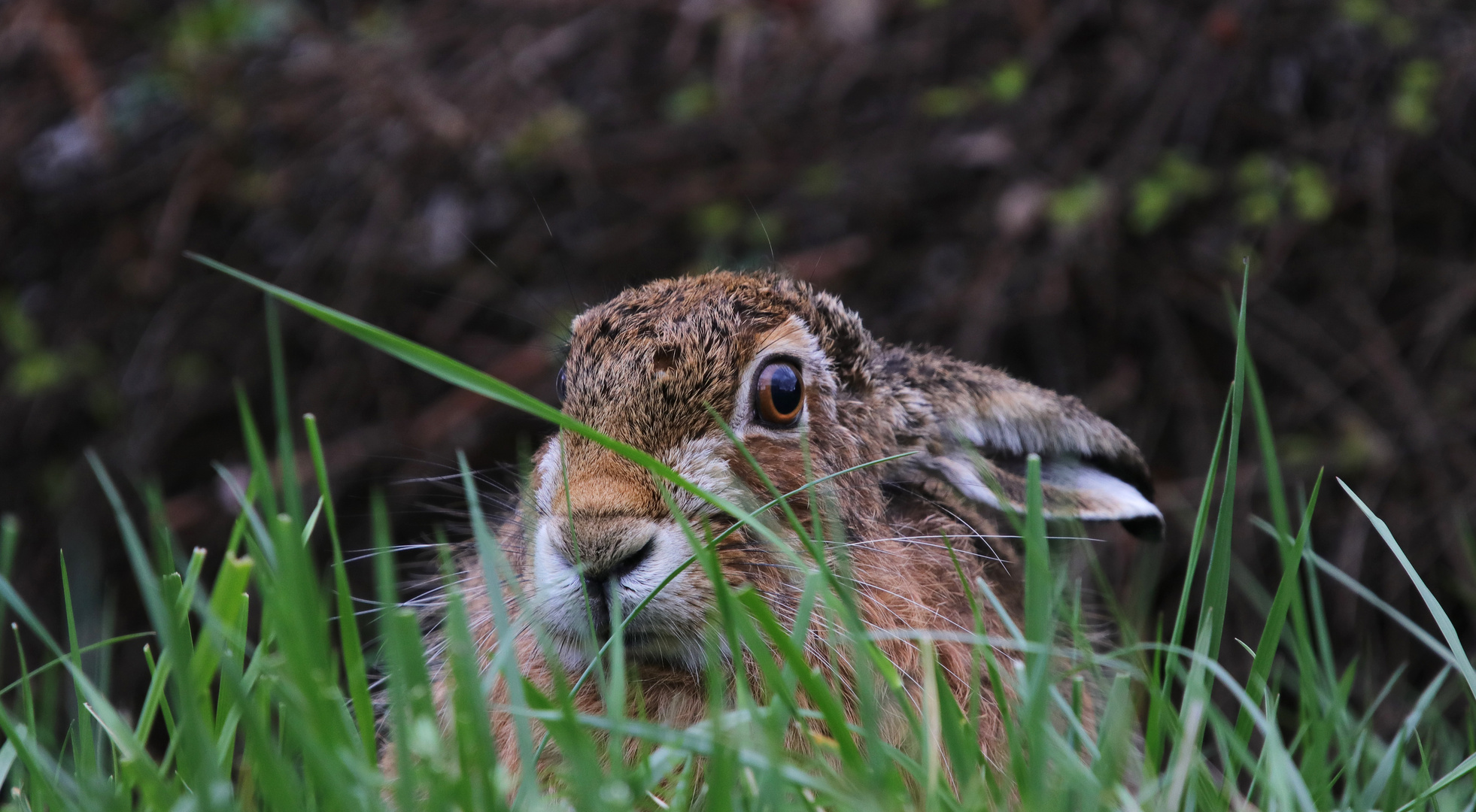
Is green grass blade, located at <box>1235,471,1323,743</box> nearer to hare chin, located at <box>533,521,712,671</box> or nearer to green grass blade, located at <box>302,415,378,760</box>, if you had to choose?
hare chin, located at <box>533,521,712,671</box>

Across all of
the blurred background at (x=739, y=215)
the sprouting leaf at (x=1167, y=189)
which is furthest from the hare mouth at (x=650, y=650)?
the sprouting leaf at (x=1167, y=189)

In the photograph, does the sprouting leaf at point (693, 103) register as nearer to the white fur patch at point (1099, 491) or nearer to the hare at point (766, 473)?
the hare at point (766, 473)

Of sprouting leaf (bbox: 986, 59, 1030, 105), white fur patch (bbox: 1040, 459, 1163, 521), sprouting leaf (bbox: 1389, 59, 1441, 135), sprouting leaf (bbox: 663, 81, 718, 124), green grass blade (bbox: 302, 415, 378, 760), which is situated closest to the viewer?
green grass blade (bbox: 302, 415, 378, 760)

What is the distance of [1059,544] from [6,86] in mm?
3228

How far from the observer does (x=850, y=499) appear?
1789mm

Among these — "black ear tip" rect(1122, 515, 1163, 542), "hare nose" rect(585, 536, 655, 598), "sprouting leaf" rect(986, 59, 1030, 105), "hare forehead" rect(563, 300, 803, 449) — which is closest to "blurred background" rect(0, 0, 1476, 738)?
"sprouting leaf" rect(986, 59, 1030, 105)

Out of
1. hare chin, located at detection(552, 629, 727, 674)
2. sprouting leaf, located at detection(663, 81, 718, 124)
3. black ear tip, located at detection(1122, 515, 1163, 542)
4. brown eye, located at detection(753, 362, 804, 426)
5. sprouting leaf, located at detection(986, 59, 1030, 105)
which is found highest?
sprouting leaf, located at detection(663, 81, 718, 124)

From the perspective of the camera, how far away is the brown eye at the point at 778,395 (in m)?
1.76

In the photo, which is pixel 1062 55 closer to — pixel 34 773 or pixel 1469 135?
pixel 1469 135

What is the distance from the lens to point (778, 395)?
1.77m

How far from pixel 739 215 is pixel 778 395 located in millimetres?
1650

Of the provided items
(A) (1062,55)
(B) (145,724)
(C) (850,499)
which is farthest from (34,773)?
(A) (1062,55)

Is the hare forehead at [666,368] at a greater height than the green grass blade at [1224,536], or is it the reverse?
the hare forehead at [666,368]

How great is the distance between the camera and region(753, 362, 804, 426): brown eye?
1758mm
